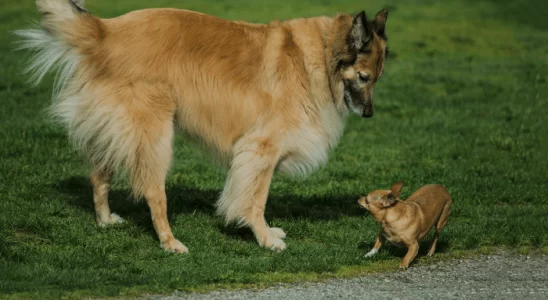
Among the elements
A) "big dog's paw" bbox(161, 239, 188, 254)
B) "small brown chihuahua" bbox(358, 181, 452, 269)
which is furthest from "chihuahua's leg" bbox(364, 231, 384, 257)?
"big dog's paw" bbox(161, 239, 188, 254)

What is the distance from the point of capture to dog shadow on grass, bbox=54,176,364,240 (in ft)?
32.0

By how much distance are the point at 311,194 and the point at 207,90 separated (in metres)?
2.87

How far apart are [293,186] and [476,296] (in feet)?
15.0

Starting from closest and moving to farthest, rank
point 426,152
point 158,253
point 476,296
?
point 476,296
point 158,253
point 426,152

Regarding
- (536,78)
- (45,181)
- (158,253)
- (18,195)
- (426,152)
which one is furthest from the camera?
(536,78)

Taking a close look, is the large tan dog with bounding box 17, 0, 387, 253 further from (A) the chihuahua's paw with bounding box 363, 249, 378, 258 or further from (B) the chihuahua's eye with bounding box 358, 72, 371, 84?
(A) the chihuahua's paw with bounding box 363, 249, 378, 258

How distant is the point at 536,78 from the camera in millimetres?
20094

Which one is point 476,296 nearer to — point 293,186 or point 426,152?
point 293,186

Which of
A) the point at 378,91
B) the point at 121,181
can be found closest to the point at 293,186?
the point at 121,181

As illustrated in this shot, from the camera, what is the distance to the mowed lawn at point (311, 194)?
7797mm

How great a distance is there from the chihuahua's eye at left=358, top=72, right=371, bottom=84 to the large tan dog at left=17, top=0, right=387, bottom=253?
1 cm

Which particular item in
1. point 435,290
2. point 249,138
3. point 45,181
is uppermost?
point 249,138

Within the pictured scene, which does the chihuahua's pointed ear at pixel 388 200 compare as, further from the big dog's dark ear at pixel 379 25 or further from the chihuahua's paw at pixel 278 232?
the big dog's dark ear at pixel 379 25

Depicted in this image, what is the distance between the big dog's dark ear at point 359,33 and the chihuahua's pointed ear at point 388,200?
1.74 metres
